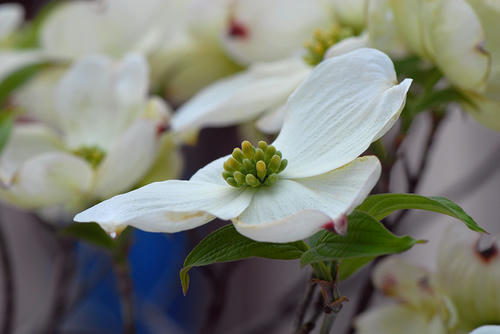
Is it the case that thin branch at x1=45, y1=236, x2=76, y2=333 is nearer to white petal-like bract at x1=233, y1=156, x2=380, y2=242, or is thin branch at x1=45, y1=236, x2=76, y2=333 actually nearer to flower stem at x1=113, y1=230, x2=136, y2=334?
flower stem at x1=113, y1=230, x2=136, y2=334

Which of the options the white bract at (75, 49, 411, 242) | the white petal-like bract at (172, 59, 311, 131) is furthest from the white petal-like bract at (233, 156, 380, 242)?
the white petal-like bract at (172, 59, 311, 131)

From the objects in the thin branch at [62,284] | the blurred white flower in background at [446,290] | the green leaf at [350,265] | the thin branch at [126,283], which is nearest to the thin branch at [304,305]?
the green leaf at [350,265]

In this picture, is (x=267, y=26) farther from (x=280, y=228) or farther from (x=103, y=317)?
(x=103, y=317)

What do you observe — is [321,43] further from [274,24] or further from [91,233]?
[91,233]

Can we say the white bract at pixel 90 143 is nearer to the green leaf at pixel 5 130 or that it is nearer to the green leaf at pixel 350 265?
the green leaf at pixel 5 130

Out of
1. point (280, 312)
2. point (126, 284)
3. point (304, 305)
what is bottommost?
point (280, 312)

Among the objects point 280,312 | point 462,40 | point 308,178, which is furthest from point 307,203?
point 280,312
